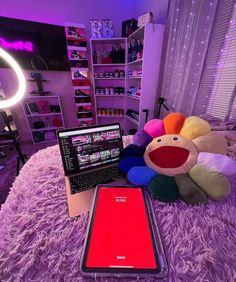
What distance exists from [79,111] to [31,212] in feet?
7.61

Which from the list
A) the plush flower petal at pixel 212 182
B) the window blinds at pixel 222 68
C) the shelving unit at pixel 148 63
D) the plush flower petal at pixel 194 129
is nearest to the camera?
the plush flower petal at pixel 212 182

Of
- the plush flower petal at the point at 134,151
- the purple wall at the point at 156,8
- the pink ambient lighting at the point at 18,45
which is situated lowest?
the plush flower petal at the point at 134,151

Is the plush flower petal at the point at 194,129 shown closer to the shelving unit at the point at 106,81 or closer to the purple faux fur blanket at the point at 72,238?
the purple faux fur blanket at the point at 72,238

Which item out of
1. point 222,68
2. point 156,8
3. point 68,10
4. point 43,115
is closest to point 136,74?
point 156,8

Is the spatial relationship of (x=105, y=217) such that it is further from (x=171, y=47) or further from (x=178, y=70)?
(x=171, y=47)

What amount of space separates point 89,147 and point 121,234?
50 centimetres

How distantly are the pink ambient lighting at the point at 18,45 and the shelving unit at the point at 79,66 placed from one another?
2.10ft

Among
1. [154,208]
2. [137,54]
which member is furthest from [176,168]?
[137,54]

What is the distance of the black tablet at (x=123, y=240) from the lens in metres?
0.37

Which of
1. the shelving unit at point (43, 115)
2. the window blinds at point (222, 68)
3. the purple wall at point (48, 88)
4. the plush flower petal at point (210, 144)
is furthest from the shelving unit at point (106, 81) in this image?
the plush flower petal at point (210, 144)

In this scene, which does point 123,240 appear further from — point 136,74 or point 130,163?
point 136,74

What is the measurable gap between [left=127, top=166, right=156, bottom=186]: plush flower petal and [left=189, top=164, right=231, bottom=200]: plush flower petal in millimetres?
180

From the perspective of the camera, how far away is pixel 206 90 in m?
1.48

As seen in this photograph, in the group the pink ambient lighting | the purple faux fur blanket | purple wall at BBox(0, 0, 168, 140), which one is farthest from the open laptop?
the pink ambient lighting
